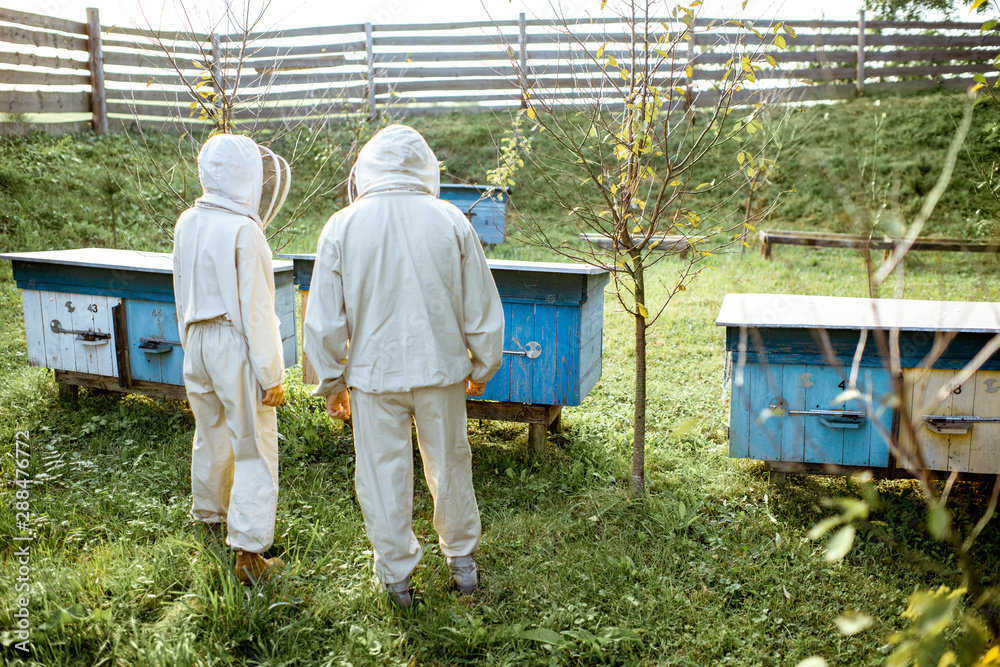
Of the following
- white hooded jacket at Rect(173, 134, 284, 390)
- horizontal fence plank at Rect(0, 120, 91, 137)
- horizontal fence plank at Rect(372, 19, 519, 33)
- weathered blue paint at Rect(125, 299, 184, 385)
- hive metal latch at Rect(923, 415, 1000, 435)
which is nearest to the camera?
white hooded jacket at Rect(173, 134, 284, 390)

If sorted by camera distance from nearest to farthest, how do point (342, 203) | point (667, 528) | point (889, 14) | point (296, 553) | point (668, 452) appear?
point (296, 553)
point (667, 528)
point (668, 452)
point (342, 203)
point (889, 14)

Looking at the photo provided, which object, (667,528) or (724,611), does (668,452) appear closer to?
(667,528)

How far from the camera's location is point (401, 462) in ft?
9.67

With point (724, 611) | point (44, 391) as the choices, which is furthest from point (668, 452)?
point (44, 391)

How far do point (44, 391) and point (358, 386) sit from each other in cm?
385

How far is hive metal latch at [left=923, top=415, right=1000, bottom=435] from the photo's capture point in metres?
3.47

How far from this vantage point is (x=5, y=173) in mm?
9680

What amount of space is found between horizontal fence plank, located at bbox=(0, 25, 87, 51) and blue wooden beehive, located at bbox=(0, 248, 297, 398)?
Answer: 8126 millimetres

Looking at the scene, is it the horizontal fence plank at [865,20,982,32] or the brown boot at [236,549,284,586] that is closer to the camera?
the brown boot at [236,549,284,586]

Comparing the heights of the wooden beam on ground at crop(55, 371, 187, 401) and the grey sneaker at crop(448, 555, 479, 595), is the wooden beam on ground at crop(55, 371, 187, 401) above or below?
above

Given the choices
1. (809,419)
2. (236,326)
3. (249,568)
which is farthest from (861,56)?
(249,568)

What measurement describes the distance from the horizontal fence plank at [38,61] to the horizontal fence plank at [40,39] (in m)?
0.19

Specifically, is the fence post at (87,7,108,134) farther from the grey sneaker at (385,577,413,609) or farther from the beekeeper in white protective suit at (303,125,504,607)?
the grey sneaker at (385,577,413,609)

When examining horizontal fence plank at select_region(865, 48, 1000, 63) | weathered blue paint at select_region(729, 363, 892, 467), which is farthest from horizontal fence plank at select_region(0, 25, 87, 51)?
horizontal fence plank at select_region(865, 48, 1000, 63)
